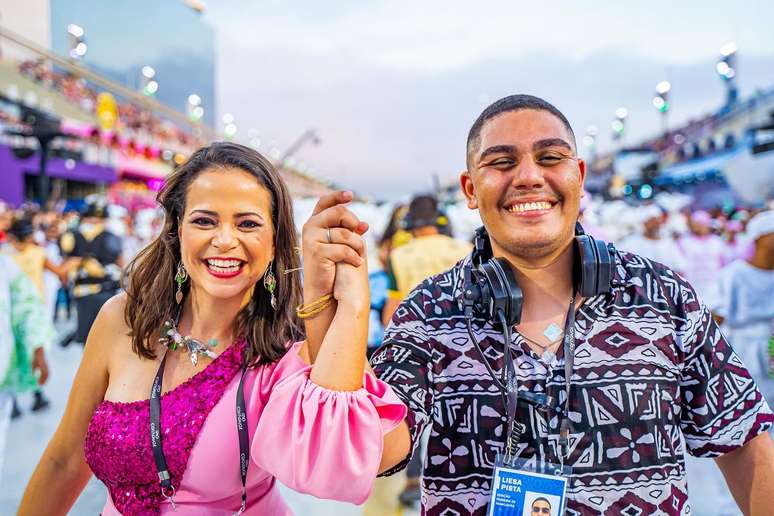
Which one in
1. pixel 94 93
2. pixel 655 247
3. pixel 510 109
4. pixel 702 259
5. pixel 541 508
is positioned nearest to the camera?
pixel 541 508

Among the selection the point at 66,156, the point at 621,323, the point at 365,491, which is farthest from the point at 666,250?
the point at 66,156

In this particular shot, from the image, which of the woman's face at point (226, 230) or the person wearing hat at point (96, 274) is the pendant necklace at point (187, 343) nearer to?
the woman's face at point (226, 230)

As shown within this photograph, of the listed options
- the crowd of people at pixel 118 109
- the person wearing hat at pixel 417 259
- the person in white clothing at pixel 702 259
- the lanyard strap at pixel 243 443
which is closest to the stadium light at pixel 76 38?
the person wearing hat at pixel 417 259

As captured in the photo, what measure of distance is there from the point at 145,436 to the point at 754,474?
1.54m

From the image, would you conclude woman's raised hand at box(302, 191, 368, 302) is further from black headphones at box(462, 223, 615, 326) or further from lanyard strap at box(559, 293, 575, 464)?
lanyard strap at box(559, 293, 575, 464)

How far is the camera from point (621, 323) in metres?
1.49

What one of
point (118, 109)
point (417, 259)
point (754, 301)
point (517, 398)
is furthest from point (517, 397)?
point (118, 109)

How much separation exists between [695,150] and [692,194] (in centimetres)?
514

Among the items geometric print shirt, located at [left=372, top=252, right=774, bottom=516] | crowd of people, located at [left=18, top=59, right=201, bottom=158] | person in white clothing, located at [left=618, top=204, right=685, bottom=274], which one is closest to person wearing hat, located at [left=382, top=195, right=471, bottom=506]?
geometric print shirt, located at [left=372, top=252, right=774, bottom=516]

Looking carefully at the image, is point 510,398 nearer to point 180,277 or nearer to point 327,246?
point 327,246

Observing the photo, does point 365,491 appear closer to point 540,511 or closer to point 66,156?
point 540,511

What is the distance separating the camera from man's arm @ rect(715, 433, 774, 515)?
1.44 metres

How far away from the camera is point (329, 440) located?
1196 mm

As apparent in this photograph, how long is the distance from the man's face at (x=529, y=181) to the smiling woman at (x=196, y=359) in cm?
43
